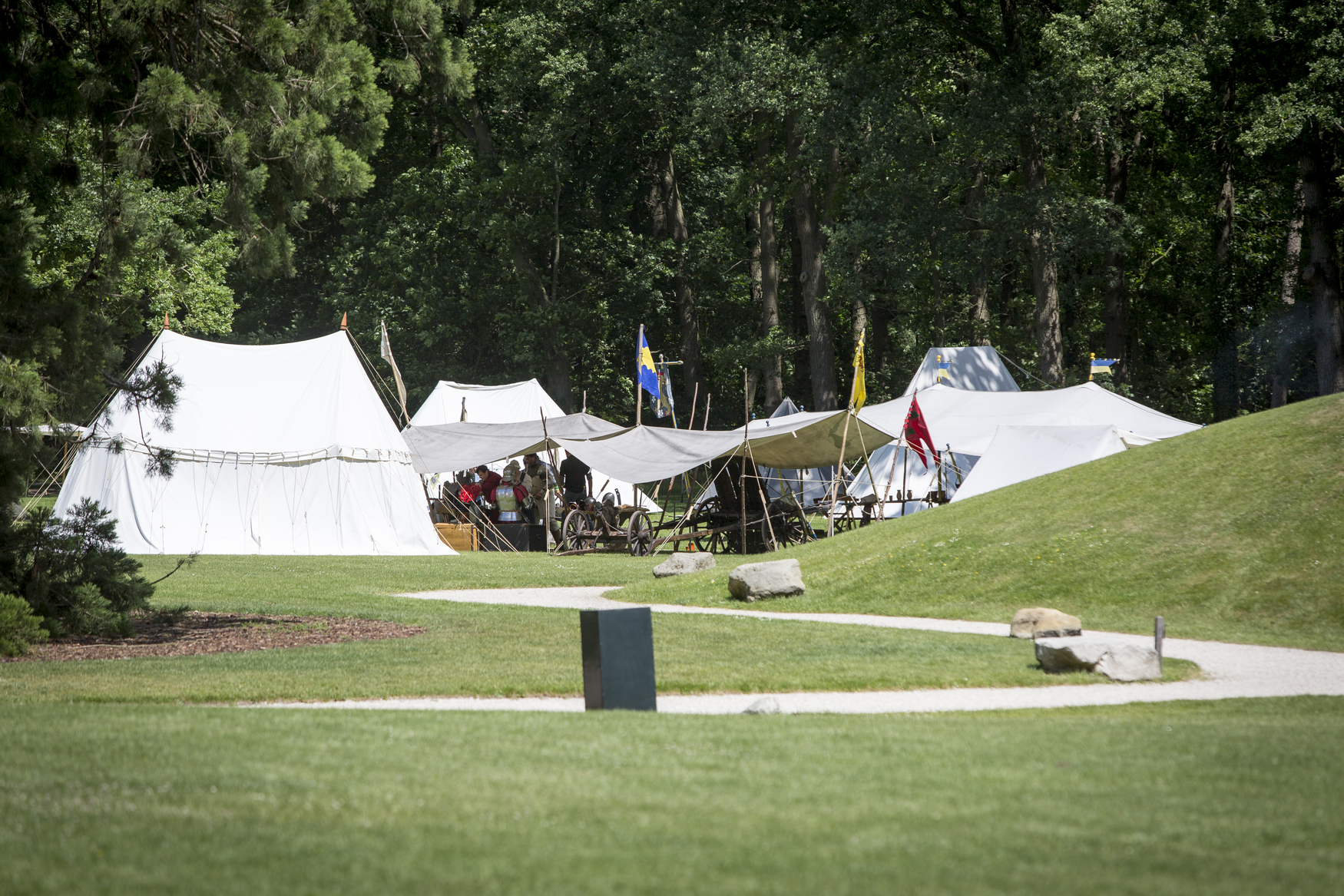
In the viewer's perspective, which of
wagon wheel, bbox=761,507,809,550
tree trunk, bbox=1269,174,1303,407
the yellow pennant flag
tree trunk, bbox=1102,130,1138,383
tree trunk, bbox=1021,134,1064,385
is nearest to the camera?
wagon wheel, bbox=761,507,809,550

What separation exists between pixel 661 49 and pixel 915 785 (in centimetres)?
3082

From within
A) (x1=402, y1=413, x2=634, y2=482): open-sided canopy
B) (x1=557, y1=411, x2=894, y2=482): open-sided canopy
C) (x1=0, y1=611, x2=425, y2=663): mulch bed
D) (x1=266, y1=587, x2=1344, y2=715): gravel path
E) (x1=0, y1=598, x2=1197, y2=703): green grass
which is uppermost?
(x1=402, y1=413, x2=634, y2=482): open-sided canopy

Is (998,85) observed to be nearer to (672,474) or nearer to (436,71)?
(672,474)

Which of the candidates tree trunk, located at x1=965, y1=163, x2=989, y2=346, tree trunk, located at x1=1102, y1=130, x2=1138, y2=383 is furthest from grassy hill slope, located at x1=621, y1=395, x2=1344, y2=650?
tree trunk, located at x1=1102, y1=130, x2=1138, y2=383

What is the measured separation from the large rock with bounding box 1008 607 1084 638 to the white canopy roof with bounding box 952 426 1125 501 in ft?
34.7

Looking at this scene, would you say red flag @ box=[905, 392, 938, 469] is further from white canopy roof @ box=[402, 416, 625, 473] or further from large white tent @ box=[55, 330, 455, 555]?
large white tent @ box=[55, 330, 455, 555]

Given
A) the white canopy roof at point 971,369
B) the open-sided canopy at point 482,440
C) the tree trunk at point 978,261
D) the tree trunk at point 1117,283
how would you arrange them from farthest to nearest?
the white canopy roof at point 971,369 < the tree trunk at point 1117,283 < the tree trunk at point 978,261 < the open-sided canopy at point 482,440

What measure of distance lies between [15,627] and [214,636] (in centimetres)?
162

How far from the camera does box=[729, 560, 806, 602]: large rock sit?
14266 millimetres

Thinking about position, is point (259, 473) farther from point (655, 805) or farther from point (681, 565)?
point (655, 805)

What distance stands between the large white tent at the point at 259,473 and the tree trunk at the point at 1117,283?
56.1ft

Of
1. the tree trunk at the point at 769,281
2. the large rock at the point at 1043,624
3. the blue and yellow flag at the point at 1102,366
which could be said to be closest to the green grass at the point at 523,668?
the large rock at the point at 1043,624

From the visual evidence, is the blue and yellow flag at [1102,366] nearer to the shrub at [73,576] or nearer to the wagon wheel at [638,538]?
the wagon wheel at [638,538]

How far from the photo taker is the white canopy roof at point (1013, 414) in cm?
2486
